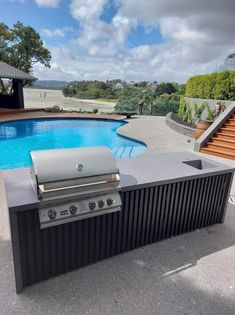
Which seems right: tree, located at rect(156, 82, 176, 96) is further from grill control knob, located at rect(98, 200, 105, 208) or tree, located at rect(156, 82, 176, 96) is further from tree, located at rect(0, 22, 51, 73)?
grill control knob, located at rect(98, 200, 105, 208)

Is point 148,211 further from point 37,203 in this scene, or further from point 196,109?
point 196,109

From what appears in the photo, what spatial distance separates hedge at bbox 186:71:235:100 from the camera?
30.6ft

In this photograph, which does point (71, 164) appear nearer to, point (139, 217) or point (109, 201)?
point (109, 201)

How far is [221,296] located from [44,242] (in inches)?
69.5

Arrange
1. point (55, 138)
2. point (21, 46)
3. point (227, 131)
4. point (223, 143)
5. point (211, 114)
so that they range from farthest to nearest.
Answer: point (21, 46) → point (55, 138) → point (211, 114) → point (227, 131) → point (223, 143)

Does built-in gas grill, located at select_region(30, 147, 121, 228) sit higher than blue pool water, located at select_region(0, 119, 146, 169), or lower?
higher

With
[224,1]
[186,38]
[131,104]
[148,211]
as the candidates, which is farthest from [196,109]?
[148,211]

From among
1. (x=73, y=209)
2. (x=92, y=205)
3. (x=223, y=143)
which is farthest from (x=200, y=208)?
(x=223, y=143)

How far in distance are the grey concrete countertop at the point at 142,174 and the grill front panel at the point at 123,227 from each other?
0.29ft

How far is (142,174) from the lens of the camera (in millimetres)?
2604

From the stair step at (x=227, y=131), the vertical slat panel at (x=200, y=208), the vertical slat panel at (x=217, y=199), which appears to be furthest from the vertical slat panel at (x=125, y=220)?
the stair step at (x=227, y=131)

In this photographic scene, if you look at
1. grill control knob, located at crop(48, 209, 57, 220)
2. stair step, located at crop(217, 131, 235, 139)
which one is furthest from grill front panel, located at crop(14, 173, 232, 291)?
stair step, located at crop(217, 131, 235, 139)

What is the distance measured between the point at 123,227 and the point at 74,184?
913 mm

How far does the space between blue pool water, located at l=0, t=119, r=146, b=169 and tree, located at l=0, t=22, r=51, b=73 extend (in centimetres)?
1108
